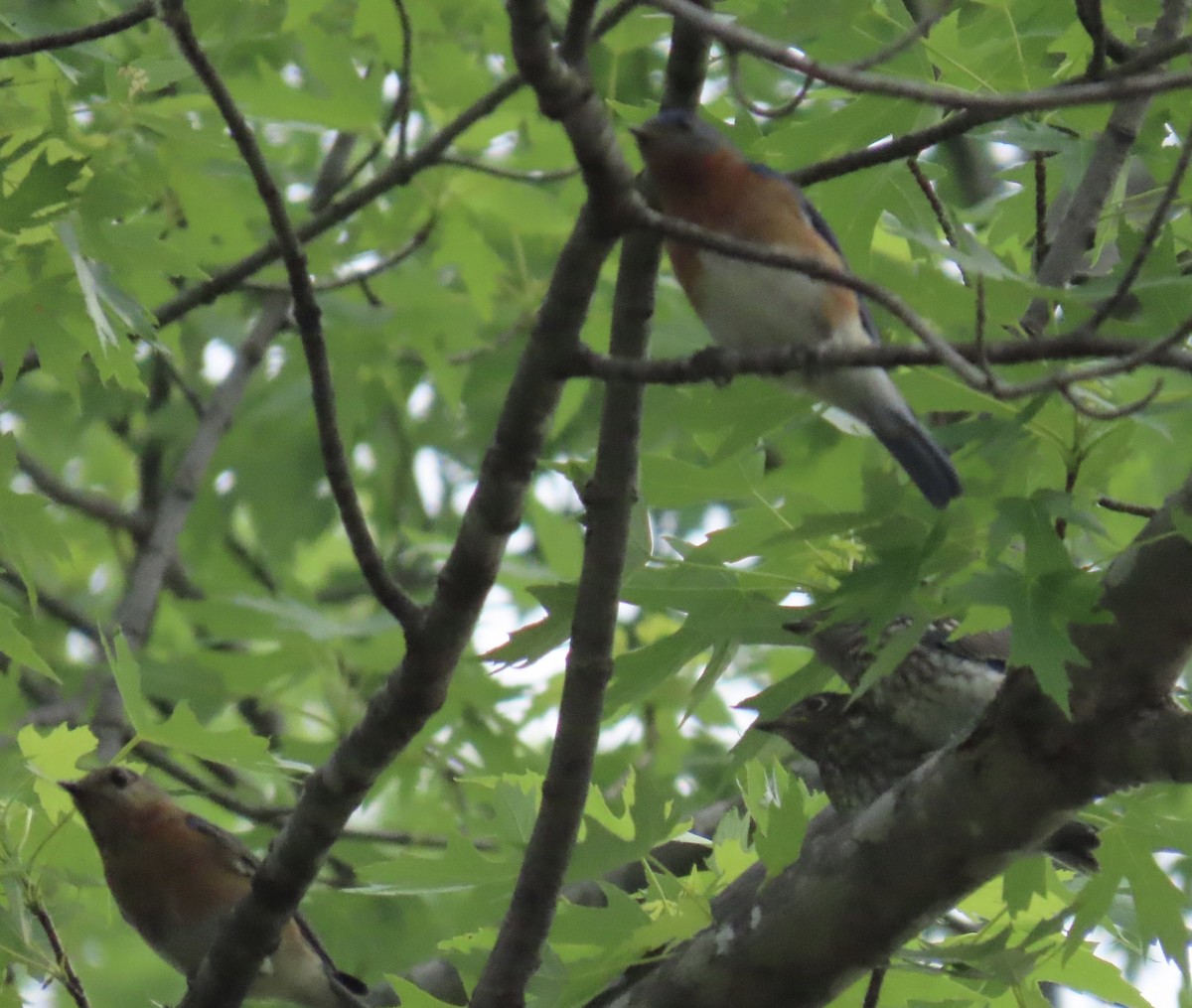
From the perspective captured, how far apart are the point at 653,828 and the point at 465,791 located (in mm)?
3462

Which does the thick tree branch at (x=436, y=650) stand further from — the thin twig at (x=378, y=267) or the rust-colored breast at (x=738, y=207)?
the thin twig at (x=378, y=267)

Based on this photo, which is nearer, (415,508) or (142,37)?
(142,37)

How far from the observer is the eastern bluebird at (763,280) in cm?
354

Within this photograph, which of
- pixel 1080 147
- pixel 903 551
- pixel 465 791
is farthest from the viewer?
pixel 465 791

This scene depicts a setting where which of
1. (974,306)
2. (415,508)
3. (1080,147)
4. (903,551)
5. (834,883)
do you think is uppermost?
(415,508)

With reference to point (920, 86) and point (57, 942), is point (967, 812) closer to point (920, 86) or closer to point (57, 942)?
point (920, 86)

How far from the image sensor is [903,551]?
9.43ft

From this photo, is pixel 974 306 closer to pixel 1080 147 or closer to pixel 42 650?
pixel 1080 147

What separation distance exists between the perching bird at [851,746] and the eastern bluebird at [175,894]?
6.63ft

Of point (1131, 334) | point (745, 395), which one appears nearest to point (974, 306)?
point (1131, 334)

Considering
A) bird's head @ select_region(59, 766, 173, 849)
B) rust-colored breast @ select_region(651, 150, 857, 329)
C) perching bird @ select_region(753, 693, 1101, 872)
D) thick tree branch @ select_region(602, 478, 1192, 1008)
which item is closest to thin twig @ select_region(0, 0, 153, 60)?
rust-colored breast @ select_region(651, 150, 857, 329)

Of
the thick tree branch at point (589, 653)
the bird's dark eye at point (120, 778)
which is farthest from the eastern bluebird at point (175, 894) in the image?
the thick tree branch at point (589, 653)

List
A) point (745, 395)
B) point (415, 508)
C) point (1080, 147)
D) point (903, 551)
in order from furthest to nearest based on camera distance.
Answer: point (415, 508) → point (1080, 147) → point (745, 395) → point (903, 551)

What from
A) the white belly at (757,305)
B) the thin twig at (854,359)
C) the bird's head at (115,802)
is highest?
the white belly at (757,305)
